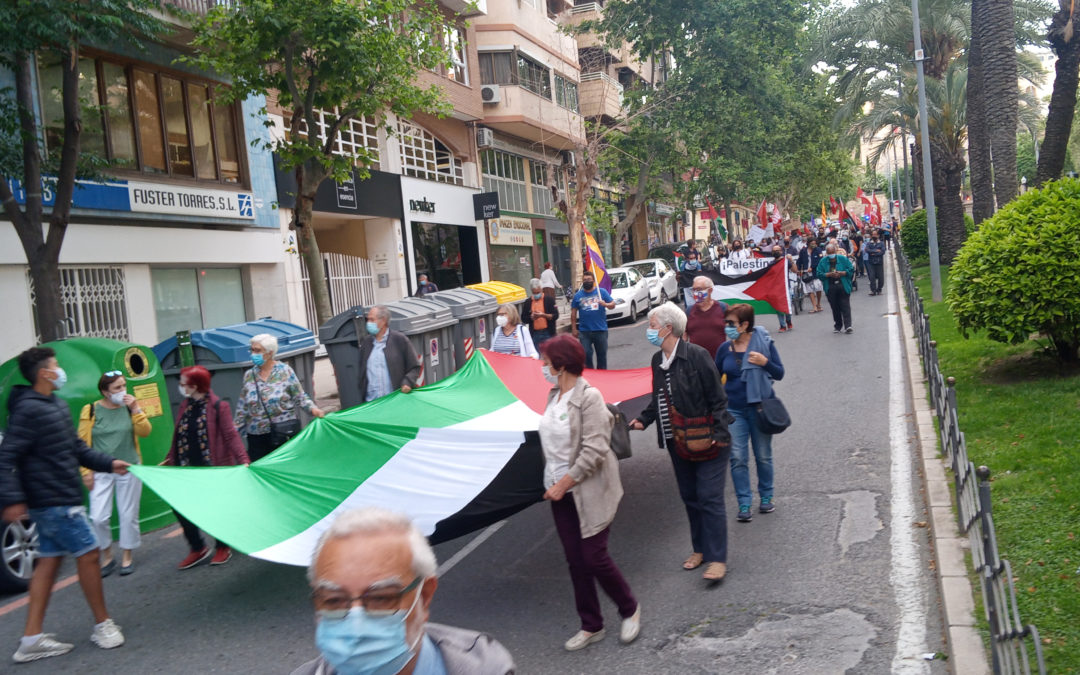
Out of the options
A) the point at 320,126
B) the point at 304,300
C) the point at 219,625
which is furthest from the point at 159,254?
the point at 219,625

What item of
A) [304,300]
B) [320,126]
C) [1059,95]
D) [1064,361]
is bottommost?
[1064,361]

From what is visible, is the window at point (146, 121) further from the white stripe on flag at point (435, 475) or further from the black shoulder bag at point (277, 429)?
the white stripe on flag at point (435, 475)

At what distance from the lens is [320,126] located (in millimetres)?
22266

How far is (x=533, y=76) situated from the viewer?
3231cm

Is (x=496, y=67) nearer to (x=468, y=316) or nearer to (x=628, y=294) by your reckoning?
(x=628, y=294)

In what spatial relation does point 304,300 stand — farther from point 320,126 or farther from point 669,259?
point 669,259

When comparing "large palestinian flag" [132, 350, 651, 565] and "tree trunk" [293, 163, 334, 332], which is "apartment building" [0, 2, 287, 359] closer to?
"tree trunk" [293, 163, 334, 332]

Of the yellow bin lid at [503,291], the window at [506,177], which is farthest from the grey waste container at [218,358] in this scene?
the window at [506,177]

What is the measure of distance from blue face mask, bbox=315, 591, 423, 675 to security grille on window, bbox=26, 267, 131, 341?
1481cm

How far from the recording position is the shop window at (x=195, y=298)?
17.4 meters

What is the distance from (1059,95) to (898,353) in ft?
14.8

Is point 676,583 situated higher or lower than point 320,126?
lower

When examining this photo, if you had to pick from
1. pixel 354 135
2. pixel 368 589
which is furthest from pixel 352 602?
pixel 354 135

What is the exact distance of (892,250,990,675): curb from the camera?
422 centimetres
